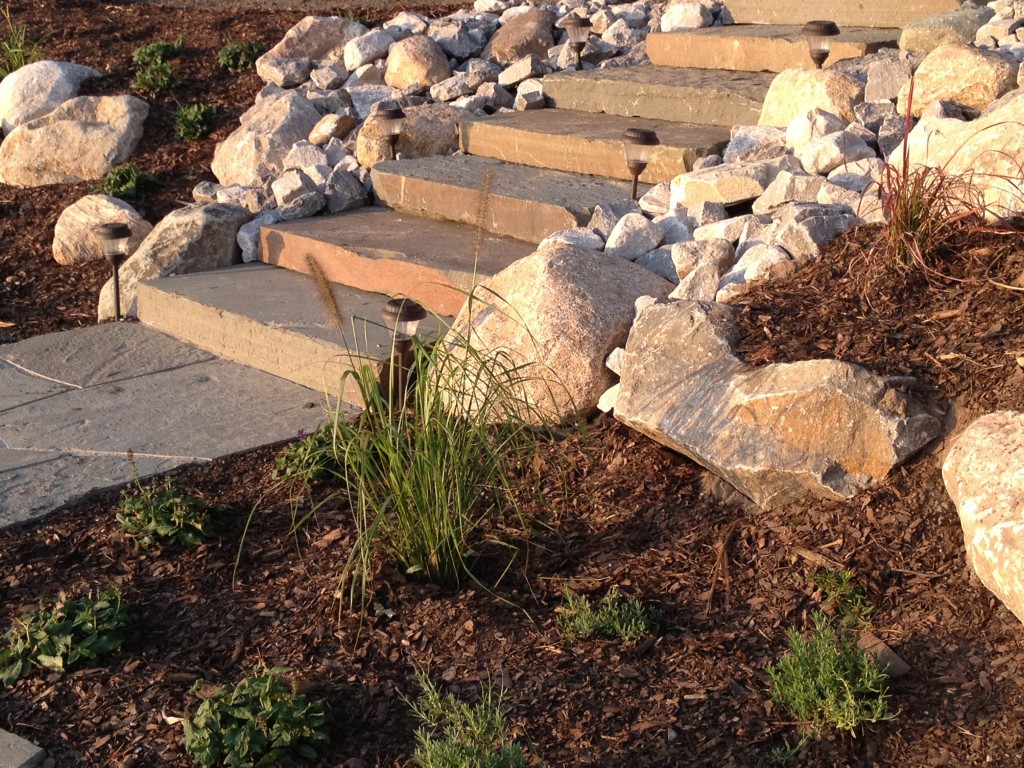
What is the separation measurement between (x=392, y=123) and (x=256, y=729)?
4.61 metres

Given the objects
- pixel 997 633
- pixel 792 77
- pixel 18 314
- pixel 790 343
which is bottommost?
pixel 18 314

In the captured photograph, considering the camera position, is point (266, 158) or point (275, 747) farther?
point (266, 158)

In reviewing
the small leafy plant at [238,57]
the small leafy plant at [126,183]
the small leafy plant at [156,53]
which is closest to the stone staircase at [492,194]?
the small leafy plant at [126,183]

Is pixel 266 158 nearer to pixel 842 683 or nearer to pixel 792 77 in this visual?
pixel 792 77

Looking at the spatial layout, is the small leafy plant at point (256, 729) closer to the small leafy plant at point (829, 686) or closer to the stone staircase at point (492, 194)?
the small leafy plant at point (829, 686)

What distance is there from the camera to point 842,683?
259cm

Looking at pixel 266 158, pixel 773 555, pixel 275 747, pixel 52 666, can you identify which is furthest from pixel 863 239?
pixel 266 158

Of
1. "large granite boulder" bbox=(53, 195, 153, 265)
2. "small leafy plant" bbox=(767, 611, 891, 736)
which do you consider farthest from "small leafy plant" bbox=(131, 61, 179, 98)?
"small leafy plant" bbox=(767, 611, 891, 736)

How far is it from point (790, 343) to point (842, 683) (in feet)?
4.21

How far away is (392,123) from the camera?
21.8 ft

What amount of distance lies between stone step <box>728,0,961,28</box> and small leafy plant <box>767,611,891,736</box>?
15.4 feet

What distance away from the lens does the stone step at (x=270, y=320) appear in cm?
483

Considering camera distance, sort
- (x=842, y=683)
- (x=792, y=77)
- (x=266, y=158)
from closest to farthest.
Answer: (x=842, y=683) → (x=792, y=77) → (x=266, y=158)

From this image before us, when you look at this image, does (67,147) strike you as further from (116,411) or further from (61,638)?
(61,638)
